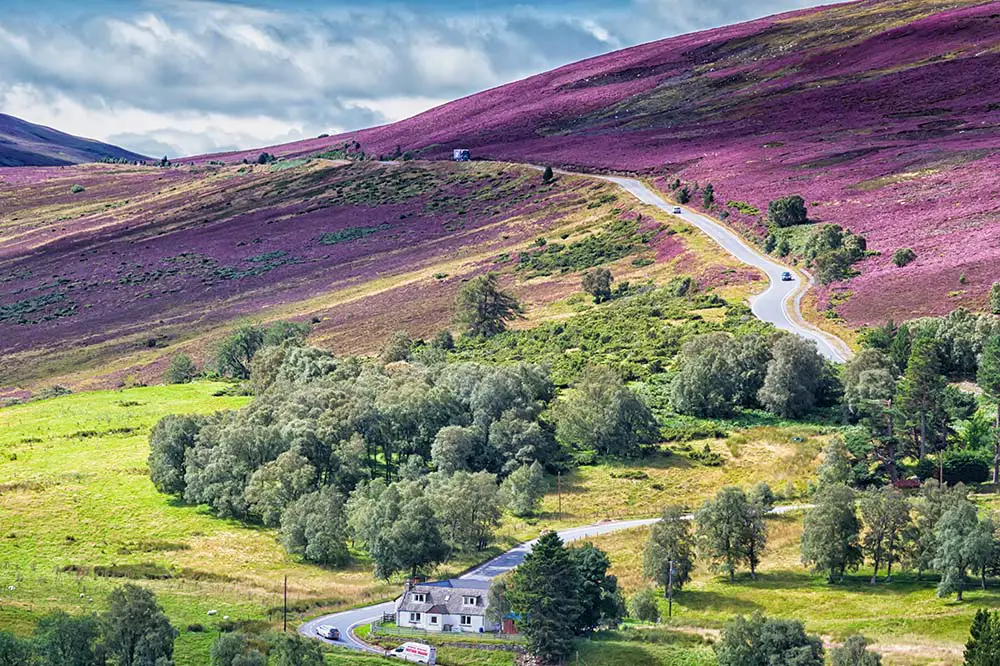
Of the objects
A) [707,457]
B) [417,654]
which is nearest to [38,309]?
[707,457]

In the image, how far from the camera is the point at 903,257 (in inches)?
4550

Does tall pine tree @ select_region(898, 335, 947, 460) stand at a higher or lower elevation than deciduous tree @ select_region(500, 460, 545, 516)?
higher

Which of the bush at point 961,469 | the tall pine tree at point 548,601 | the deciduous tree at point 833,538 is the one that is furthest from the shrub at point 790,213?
the tall pine tree at point 548,601

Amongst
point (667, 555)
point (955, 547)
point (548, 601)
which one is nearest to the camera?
point (548, 601)

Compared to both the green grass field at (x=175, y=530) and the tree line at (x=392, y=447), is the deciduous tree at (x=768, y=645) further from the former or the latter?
the tree line at (x=392, y=447)

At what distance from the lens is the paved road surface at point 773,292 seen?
4056 inches

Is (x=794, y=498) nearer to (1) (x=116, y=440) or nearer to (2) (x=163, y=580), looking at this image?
(2) (x=163, y=580)

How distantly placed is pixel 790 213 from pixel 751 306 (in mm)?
29135

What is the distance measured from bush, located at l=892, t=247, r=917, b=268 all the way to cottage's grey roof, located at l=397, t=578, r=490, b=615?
64.0m

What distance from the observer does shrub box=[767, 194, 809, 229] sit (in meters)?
140

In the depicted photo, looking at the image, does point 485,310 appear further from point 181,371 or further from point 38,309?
point 38,309

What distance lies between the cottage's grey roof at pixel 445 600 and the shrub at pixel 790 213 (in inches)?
3302

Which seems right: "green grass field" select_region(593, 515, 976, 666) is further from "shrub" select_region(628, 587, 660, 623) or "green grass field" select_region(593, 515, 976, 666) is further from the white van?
the white van

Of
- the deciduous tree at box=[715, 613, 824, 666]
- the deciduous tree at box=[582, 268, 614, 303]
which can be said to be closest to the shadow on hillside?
the deciduous tree at box=[715, 613, 824, 666]
